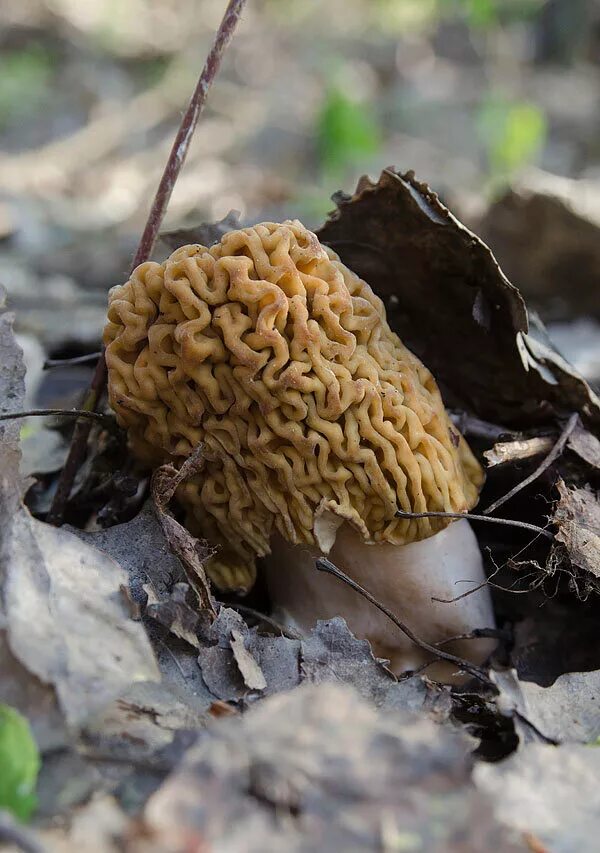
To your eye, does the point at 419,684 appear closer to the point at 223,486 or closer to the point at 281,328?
the point at 223,486

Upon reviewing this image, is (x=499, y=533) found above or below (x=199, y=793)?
below

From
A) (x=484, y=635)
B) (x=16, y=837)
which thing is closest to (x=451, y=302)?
(x=484, y=635)

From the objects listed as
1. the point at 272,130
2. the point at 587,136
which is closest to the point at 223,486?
the point at 272,130

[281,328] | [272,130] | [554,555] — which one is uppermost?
[281,328]

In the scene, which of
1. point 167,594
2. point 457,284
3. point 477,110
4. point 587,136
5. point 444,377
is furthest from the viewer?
point 477,110

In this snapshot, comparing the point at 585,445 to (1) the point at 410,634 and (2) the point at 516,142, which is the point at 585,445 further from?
(2) the point at 516,142

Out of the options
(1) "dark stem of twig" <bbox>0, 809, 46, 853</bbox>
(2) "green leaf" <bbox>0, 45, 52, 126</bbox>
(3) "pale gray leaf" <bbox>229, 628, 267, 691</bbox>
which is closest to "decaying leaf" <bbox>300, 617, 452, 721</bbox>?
(3) "pale gray leaf" <bbox>229, 628, 267, 691</bbox>

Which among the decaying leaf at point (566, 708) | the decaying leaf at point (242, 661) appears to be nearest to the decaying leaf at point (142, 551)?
the decaying leaf at point (242, 661)

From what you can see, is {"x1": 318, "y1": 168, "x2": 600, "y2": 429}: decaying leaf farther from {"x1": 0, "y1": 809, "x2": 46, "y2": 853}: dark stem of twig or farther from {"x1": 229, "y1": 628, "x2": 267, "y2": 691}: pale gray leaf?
{"x1": 0, "y1": 809, "x2": 46, "y2": 853}: dark stem of twig
